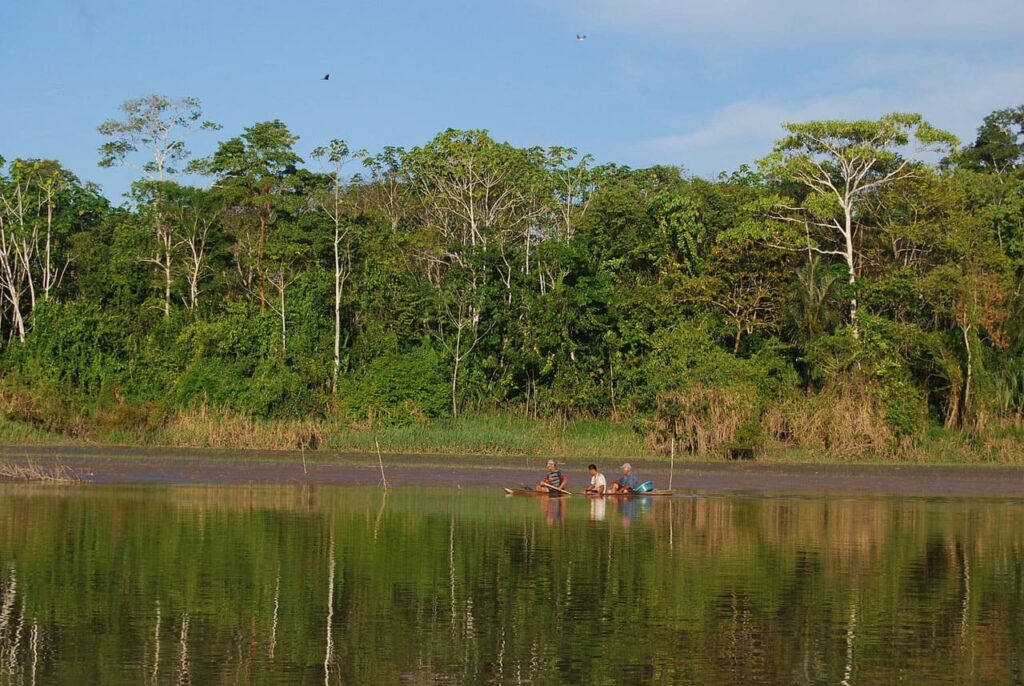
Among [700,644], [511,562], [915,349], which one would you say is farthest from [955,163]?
[700,644]

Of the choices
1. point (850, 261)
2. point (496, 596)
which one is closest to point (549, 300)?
point (850, 261)

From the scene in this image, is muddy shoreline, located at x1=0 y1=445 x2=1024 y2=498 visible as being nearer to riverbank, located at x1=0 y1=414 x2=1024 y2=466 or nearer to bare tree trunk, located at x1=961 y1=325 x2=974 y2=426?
riverbank, located at x1=0 y1=414 x2=1024 y2=466

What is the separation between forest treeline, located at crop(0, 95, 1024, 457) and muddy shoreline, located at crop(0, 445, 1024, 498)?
2.35 m

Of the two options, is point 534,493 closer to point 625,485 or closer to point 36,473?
point 625,485

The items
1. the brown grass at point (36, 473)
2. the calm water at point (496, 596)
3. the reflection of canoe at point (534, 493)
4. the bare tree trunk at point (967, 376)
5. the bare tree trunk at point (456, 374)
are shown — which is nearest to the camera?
the calm water at point (496, 596)

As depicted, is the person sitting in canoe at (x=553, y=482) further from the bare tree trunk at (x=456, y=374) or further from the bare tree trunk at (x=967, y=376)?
the bare tree trunk at (x=967, y=376)

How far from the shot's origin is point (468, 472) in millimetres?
38188

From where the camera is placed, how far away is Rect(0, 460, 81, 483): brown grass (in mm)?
34469

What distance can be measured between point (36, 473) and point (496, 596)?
68.9 ft

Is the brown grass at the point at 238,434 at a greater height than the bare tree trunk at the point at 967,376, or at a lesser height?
lesser

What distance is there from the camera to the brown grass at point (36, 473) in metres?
34.5

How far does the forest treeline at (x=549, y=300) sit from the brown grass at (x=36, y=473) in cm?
688

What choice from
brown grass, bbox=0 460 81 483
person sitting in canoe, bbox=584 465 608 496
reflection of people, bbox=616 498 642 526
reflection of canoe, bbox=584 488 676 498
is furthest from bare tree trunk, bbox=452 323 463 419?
brown grass, bbox=0 460 81 483

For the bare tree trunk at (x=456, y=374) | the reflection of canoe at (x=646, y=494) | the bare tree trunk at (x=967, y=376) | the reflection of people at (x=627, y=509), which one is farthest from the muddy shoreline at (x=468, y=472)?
the bare tree trunk at (x=456, y=374)
